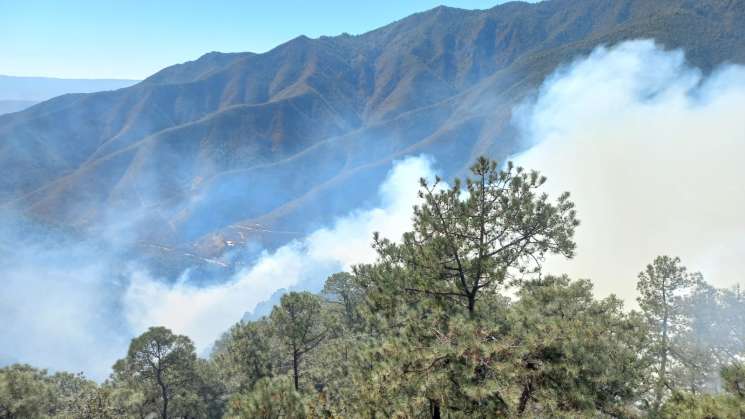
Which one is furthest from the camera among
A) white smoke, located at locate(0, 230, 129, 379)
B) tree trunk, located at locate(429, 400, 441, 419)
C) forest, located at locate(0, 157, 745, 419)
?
white smoke, located at locate(0, 230, 129, 379)

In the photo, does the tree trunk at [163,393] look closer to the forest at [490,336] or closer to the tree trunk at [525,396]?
the forest at [490,336]

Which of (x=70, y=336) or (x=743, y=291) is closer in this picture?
(x=743, y=291)

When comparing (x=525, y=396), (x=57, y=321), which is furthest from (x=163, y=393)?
(x=57, y=321)

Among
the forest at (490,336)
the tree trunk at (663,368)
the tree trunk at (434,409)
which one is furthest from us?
the tree trunk at (663,368)

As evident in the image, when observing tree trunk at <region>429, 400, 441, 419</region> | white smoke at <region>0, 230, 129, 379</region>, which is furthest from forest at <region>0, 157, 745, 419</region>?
white smoke at <region>0, 230, 129, 379</region>

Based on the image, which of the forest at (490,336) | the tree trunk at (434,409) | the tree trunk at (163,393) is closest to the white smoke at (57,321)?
the tree trunk at (163,393)

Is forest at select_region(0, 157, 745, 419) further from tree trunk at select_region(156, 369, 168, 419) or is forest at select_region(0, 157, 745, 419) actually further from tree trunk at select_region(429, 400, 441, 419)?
tree trunk at select_region(156, 369, 168, 419)

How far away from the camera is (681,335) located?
86.1ft

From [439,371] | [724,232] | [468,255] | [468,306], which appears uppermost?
[724,232]

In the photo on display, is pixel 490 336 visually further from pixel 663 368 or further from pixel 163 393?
pixel 163 393

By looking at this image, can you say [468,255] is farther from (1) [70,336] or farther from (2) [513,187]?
(1) [70,336]

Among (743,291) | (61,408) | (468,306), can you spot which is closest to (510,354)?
(468,306)

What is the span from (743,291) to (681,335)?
22.2 feet

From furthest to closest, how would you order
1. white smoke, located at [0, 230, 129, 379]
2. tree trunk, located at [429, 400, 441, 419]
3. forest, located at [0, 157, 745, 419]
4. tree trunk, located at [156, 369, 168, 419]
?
white smoke, located at [0, 230, 129, 379] → tree trunk, located at [156, 369, 168, 419] → tree trunk, located at [429, 400, 441, 419] → forest, located at [0, 157, 745, 419]
